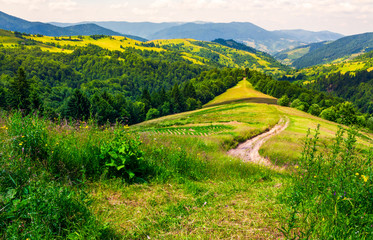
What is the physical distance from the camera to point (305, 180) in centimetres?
493

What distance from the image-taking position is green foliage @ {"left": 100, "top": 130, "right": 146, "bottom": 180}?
5.28 m

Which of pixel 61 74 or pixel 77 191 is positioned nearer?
pixel 77 191

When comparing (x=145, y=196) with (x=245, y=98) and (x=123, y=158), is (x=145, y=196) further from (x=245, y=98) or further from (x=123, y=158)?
(x=245, y=98)

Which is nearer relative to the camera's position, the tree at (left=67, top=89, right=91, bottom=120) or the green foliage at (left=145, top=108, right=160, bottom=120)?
the tree at (left=67, top=89, right=91, bottom=120)

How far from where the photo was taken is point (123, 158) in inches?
207

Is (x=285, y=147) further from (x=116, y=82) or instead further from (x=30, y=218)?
(x=116, y=82)

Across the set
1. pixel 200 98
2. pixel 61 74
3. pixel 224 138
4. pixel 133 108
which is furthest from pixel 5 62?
pixel 224 138

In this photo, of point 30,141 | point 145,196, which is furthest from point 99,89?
point 145,196

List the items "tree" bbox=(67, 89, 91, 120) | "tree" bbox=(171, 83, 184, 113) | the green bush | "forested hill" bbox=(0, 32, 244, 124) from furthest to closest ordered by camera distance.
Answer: "tree" bbox=(171, 83, 184, 113), "tree" bbox=(67, 89, 91, 120), "forested hill" bbox=(0, 32, 244, 124), the green bush

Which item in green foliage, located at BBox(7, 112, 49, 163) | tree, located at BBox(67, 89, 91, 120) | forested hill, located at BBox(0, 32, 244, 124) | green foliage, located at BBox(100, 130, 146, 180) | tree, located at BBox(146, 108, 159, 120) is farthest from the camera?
tree, located at BBox(146, 108, 159, 120)

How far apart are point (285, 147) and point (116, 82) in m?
167

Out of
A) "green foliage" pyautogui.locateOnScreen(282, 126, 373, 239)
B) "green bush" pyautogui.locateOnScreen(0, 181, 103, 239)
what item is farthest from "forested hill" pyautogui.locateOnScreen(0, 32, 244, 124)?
"green foliage" pyautogui.locateOnScreen(282, 126, 373, 239)

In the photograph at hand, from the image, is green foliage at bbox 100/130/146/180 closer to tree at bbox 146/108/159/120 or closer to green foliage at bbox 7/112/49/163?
green foliage at bbox 7/112/49/163

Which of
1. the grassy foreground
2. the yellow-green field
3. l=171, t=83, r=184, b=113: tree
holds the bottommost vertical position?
l=171, t=83, r=184, b=113: tree
